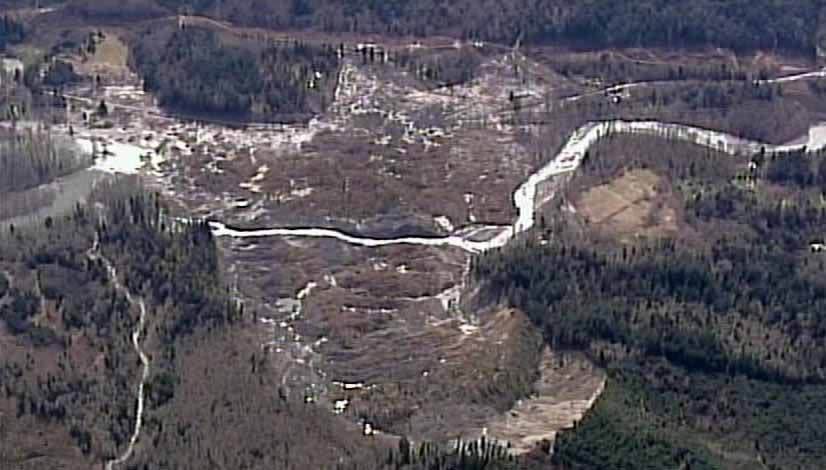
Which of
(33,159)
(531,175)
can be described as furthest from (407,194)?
(33,159)

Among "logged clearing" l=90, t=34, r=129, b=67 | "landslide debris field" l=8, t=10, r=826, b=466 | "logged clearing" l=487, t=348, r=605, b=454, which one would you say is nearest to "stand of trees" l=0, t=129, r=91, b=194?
"landslide debris field" l=8, t=10, r=826, b=466

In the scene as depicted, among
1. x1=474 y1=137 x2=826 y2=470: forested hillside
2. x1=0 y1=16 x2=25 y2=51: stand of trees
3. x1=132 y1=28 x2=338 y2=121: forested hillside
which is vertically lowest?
x1=474 y1=137 x2=826 y2=470: forested hillside

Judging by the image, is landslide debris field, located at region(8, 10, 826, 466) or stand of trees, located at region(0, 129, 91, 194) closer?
landslide debris field, located at region(8, 10, 826, 466)

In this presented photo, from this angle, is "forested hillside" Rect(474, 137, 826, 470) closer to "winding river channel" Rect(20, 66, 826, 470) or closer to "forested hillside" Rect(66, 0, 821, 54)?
"winding river channel" Rect(20, 66, 826, 470)

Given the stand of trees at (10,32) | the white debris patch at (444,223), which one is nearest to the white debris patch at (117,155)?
the stand of trees at (10,32)

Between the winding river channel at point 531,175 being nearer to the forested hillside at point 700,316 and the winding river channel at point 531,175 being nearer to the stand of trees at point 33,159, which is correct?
the stand of trees at point 33,159

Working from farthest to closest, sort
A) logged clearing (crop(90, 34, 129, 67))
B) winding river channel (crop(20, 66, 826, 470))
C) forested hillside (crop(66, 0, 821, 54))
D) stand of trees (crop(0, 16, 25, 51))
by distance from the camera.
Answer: forested hillside (crop(66, 0, 821, 54))
stand of trees (crop(0, 16, 25, 51))
logged clearing (crop(90, 34, 129, 67))
winding river channel (crop(20, 66, 826, 470))
